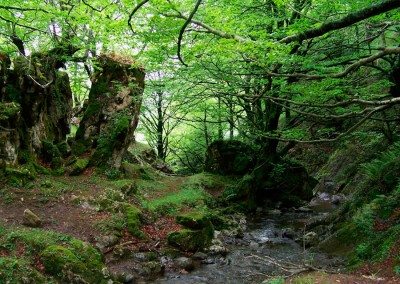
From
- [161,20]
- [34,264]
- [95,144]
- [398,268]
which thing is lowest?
[34,264]

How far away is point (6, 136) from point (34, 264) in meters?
5.26

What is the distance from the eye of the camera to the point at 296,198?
1791 cm

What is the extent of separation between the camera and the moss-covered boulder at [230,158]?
1986 centimetres

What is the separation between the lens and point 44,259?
7.83 meters

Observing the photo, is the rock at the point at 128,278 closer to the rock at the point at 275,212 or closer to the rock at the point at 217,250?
the rock at the point at 217,250

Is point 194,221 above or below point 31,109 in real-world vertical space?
below

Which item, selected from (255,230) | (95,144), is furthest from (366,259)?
(95,144)

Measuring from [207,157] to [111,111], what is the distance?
7240 mm

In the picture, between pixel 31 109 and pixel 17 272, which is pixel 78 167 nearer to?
pixel 31 109

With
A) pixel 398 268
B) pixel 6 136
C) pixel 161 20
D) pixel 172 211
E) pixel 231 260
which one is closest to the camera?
pixel 398 268

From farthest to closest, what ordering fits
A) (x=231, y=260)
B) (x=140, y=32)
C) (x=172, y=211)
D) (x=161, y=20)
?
(x=172, y=211) → (x=231, y=260) → (x=140, y=32) → (x=161, y=20)

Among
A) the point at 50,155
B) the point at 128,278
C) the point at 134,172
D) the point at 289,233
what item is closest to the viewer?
the point at 128,278

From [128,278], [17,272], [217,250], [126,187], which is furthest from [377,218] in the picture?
[126,187]

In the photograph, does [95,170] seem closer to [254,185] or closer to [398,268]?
[254,185]
